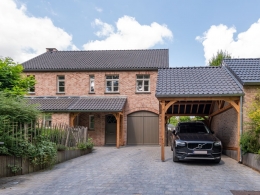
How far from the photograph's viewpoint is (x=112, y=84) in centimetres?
2008

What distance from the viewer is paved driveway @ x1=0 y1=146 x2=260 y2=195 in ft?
19.8

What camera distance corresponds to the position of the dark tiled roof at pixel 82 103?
17.6 metres

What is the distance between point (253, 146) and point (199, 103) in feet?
20.3

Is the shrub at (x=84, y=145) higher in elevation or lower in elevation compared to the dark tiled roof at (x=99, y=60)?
lower

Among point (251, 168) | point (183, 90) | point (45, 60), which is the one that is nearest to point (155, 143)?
point (183, 90)

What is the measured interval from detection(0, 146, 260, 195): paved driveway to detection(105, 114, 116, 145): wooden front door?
10.3 metres

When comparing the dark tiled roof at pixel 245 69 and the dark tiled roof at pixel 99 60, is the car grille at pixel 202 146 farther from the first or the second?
the dark tiled roof at pixel 99 60

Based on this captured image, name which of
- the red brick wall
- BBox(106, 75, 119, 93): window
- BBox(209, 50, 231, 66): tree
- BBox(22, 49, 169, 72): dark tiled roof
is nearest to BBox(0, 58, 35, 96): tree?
the red brick wall

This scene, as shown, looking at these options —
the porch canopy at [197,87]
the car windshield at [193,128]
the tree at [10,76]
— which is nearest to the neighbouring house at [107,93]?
the porch canopy at [197,87]

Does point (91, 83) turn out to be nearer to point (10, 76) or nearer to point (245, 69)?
point (10, 76)

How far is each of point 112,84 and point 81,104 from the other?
10.5 ft

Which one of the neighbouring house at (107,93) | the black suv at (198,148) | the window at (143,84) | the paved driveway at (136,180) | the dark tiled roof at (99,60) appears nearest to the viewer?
the paved driveway at (136,180)

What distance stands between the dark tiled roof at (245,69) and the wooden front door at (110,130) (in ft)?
33.9

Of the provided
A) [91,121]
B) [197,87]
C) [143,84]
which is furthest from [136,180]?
[91,121]
